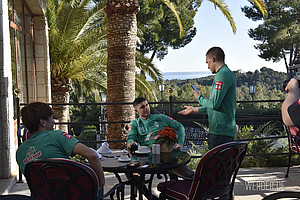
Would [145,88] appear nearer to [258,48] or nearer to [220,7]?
[220,7]

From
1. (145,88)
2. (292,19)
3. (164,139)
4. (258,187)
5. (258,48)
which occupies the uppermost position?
(292,19)

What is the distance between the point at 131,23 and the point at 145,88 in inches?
186

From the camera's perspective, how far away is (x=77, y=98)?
21.8m

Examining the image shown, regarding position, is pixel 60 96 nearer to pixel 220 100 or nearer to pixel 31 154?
pixel 220 100

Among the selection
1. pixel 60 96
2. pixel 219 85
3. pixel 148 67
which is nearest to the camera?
pixel 219 85

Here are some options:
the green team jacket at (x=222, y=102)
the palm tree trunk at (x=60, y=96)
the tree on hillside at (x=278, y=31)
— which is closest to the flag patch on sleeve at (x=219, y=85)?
the green team jacket at (x=222, y=102)

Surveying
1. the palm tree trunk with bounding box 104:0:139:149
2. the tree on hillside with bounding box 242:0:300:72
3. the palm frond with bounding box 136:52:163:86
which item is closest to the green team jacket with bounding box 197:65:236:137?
the palm tree trunk with bounding box 104:0:139:149

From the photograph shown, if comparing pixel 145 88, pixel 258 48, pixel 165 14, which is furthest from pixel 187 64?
pixel 145 88

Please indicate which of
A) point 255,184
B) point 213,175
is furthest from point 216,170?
point 255,184

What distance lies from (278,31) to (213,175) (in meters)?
26.4

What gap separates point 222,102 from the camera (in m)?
2.88

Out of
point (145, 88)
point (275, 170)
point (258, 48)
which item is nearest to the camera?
point (275, 170)

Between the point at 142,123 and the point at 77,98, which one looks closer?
the point at 142,123

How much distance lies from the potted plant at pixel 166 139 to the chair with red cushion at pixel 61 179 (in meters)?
1.01
